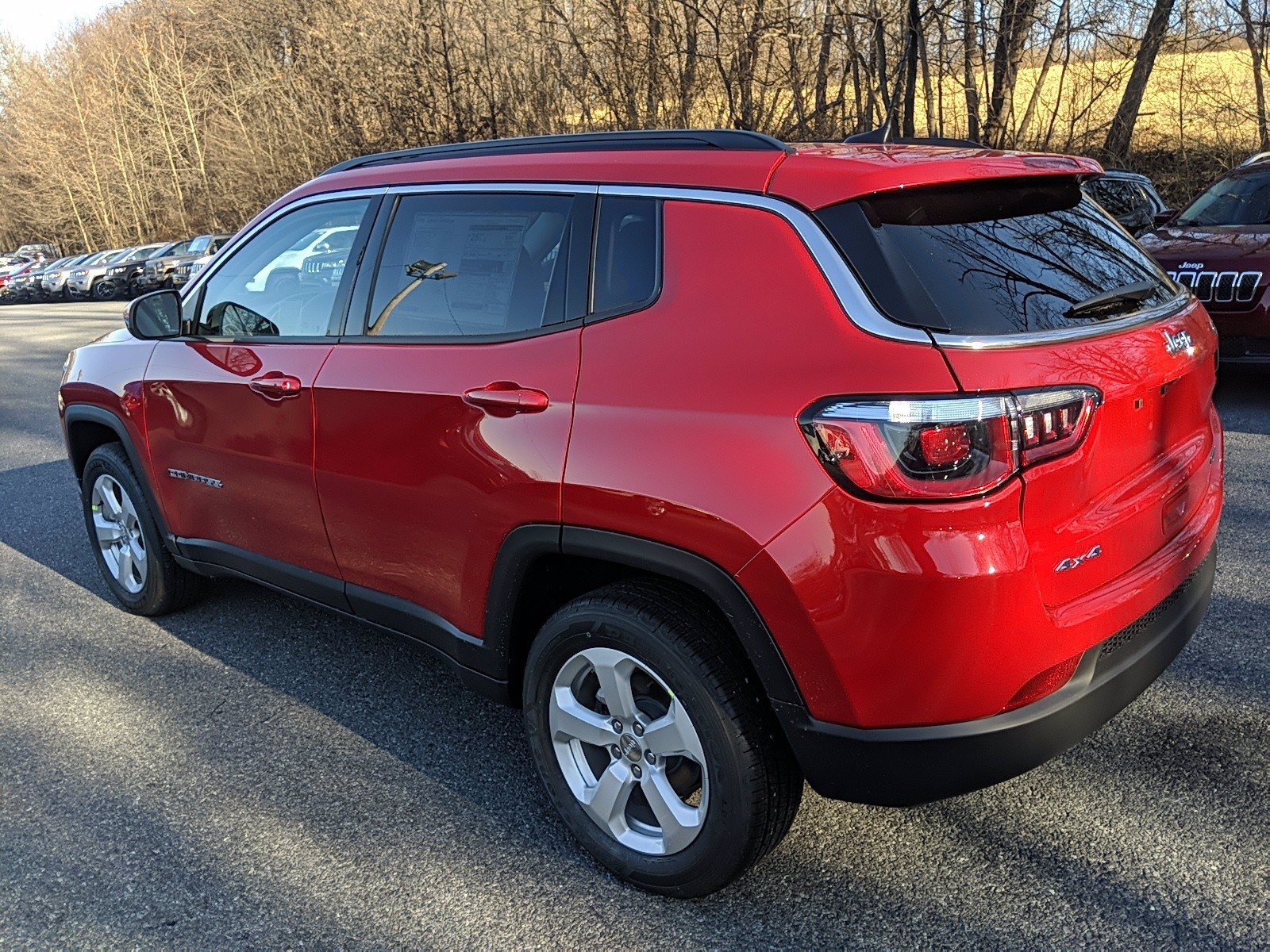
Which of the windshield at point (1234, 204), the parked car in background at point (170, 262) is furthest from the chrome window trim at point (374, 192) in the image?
the parked car in background at point (170, 262)

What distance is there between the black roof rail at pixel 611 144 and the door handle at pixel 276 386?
0.77 metres

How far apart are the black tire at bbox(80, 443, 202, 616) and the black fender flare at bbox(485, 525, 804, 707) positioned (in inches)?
88.0

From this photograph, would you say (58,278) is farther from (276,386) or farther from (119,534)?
(276,386)

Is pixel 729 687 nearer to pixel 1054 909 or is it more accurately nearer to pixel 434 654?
pixel 1054 909

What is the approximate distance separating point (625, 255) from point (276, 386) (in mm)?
1432

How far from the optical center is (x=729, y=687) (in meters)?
2.34

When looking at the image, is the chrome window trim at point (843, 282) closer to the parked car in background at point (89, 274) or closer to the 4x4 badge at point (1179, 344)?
the 4x4 badge at point (1179, 344)

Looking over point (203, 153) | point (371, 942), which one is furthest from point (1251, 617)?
point (203, 153)

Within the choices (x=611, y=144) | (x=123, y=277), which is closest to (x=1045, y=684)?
(x=611, y=144)

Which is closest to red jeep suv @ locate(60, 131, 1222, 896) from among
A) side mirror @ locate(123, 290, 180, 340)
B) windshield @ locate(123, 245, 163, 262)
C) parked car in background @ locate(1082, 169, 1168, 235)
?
side mirror @ locate(123, 290, 180, 340)

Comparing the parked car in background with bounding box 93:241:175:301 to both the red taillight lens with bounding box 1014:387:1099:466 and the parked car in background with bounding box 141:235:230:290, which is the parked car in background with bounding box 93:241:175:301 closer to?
the parked car in background with bounding box 141:235:230:290

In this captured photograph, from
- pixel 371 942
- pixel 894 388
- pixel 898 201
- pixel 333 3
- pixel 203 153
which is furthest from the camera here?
pixel 203 153

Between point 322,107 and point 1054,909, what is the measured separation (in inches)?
1139

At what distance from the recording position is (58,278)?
34.5 meters
